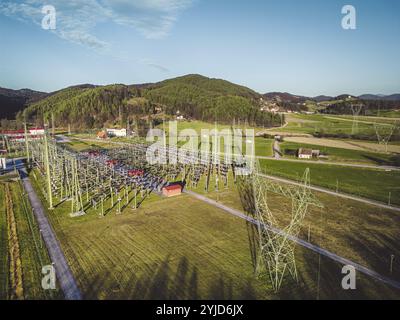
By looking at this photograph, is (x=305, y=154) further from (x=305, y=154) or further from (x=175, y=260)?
(x=175, y=260)

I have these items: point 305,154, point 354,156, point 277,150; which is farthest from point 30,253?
point 354,156

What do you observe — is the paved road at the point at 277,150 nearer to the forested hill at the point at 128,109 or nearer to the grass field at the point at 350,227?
the grass field at the point at 350,227

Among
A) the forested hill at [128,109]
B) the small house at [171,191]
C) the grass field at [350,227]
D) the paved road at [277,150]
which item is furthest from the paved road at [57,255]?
the forested hill at [128,109]

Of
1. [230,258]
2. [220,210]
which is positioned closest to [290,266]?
[230,258]

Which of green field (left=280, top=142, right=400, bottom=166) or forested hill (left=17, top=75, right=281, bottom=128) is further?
forested hill (left=17, top=75, right=281, bottom=128)

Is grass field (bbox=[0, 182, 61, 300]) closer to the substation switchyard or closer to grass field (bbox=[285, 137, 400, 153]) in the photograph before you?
the substation switchyard

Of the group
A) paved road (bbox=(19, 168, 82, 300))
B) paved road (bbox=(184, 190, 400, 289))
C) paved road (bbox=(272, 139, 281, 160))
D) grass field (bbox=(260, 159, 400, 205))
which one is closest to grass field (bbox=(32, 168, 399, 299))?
paved road (bbox=(19, 168, 82, 300))
